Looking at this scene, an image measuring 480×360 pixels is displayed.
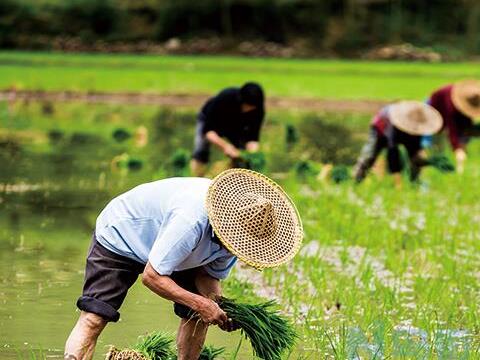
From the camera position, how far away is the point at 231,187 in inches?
261

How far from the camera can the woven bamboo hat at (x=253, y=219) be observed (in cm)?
641

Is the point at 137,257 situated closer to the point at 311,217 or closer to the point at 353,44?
the point at 311,217

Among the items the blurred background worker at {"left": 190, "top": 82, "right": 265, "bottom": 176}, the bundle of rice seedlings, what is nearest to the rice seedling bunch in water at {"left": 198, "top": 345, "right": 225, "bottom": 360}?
the bundle of rice seedlings

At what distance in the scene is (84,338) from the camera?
6.76 meters

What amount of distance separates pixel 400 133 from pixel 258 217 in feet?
31.3

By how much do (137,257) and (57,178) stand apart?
9.68m

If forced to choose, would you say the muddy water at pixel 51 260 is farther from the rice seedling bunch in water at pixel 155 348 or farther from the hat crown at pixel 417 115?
the hat crown at pixel 417 115

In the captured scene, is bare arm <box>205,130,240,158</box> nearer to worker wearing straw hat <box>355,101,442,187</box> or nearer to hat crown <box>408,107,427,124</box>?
worker wearing straw hat <box>355,101,442,187</box>

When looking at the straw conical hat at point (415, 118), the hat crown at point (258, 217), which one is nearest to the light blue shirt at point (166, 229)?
the hat crown at point (258, 217)

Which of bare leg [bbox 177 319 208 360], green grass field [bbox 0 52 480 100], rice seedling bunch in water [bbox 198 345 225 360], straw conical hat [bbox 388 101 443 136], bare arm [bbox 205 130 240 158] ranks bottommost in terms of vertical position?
green grass field [bbox 0 52 480 100]

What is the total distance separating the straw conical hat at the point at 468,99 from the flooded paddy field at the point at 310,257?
763 millimetres

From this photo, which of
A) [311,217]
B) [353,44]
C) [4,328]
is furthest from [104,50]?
[4,328]

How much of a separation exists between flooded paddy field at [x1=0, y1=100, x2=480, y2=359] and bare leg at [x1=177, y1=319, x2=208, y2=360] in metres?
0.66

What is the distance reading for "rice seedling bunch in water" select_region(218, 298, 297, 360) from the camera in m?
7.00
